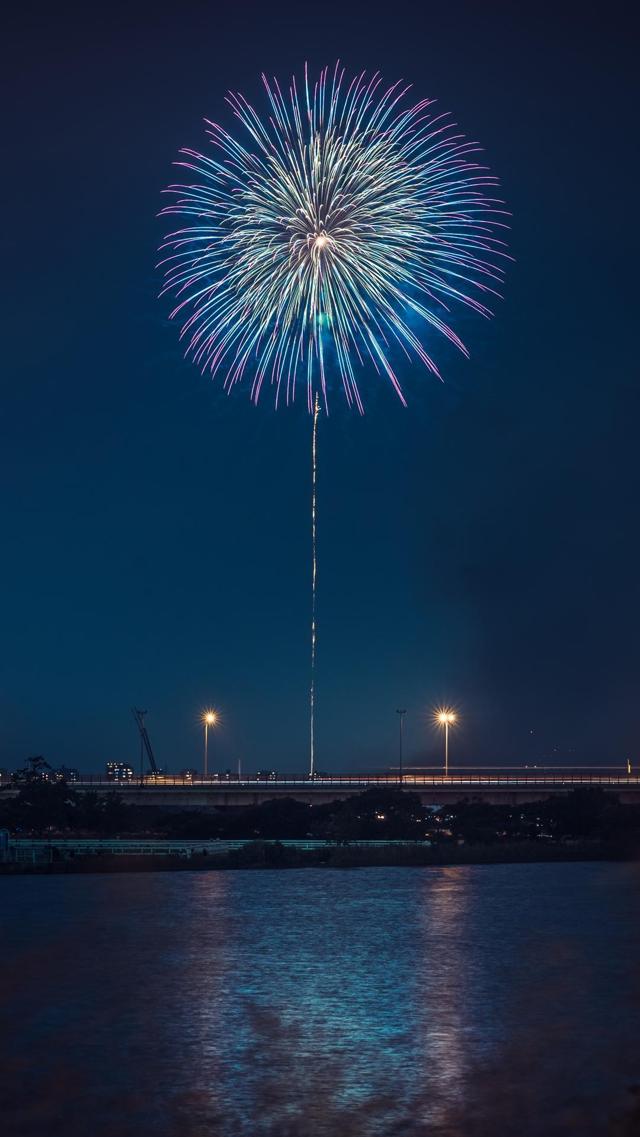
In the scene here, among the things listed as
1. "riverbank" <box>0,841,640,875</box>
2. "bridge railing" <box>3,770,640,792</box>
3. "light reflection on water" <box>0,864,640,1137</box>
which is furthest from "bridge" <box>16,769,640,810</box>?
"light reflection on water" <box>0,864,640,1137</box>

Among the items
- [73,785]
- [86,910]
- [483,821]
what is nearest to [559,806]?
[483,821]

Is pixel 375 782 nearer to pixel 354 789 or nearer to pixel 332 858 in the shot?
pixel 354 789

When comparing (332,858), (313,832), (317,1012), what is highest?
(313,832)

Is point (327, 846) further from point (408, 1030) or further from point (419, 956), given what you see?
point (408, 1030)

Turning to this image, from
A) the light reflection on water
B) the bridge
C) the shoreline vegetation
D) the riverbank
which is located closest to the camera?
the light reflection on water

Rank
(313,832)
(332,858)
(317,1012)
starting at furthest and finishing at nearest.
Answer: (313,832) → (332,858) → (317,1012)

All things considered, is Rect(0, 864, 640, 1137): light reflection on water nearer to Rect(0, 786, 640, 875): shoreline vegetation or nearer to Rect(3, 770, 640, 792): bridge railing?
Rect(0, 786, 640, 875): shoreline vegetation

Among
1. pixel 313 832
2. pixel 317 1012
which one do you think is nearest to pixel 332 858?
pixel 313 832

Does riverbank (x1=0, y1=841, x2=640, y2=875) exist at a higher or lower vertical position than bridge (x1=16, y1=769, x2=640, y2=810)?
lower
